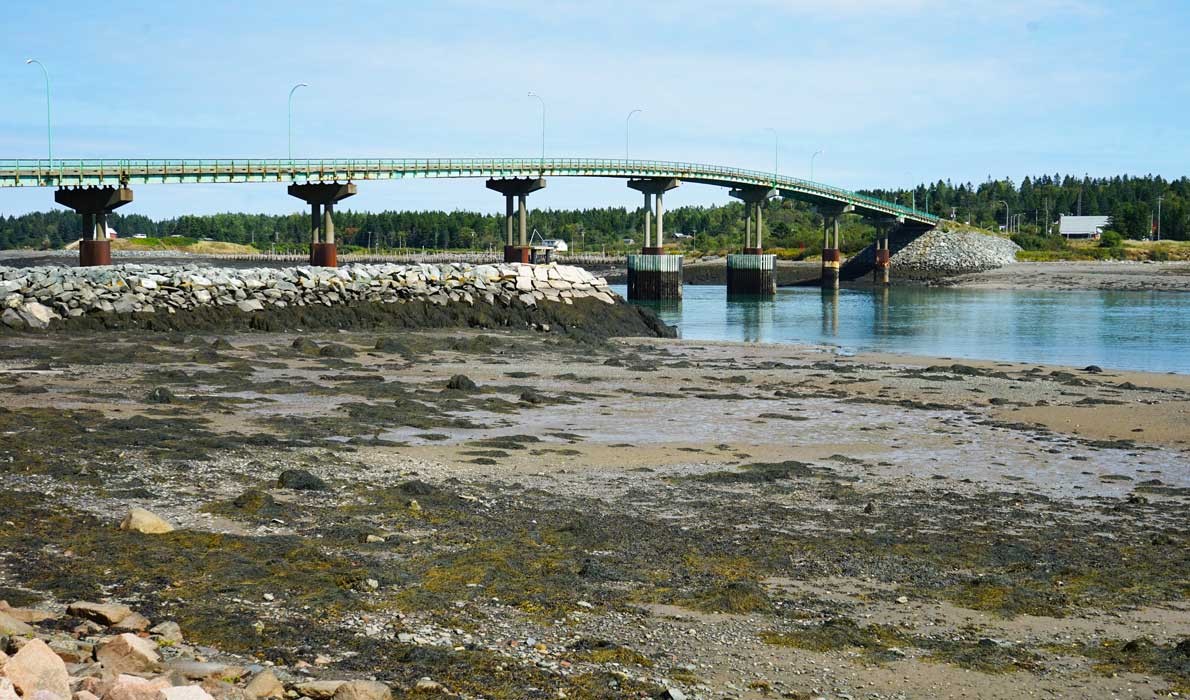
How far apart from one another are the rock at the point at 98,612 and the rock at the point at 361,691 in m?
2.36

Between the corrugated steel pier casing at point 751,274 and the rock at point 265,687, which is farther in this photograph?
the corrugated steel pier casing at point 751,274

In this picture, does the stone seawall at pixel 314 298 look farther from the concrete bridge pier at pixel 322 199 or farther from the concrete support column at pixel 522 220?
the concrete support column at pixel 522 220

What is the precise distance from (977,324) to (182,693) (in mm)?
63814

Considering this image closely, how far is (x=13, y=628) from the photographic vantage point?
7926mm

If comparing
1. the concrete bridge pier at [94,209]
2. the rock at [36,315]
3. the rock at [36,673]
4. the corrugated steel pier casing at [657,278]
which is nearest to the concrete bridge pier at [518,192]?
the corrugated steel pier casing at [657,278]

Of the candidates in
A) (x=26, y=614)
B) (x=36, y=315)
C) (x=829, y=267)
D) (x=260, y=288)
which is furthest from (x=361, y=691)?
(x=829, y=267)

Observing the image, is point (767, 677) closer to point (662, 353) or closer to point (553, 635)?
point (553, 635)

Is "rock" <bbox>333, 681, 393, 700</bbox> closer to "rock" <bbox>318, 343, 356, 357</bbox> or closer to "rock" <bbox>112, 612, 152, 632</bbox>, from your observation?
"rock" <bbox>112, 612, 152, 632</bbox>

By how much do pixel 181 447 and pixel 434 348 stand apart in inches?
730

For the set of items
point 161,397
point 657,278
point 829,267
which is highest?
point 829,267

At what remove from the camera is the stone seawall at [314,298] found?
3759 cm

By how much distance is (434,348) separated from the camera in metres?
34.8

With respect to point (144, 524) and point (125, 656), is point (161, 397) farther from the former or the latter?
point (125, 656)

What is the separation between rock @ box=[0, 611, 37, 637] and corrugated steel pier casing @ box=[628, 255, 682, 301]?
91434 millimetres
